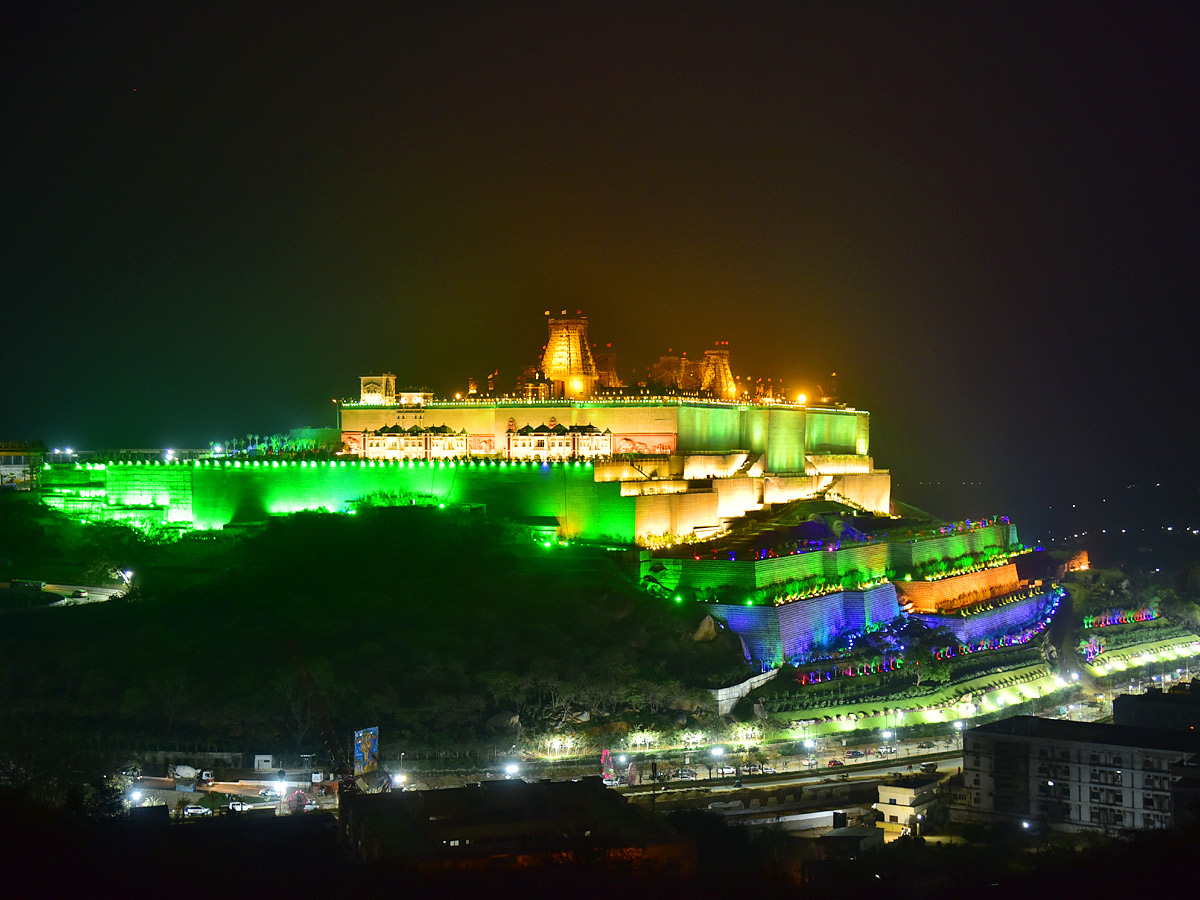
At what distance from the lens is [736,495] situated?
5141 centimetres

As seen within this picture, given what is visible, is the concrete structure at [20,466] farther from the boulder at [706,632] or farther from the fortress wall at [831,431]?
the fortress wall at [831,431]

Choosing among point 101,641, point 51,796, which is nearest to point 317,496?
point 101,641

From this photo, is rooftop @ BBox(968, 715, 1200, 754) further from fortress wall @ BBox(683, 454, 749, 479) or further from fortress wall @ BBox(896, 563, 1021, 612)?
fortress wall @ BBox(683, 454, 749, 479)

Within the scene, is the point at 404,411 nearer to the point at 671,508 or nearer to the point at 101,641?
the point at 671,508

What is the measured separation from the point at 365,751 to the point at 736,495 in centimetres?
2350

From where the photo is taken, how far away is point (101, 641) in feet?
113

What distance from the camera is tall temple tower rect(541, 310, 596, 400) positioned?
178ft

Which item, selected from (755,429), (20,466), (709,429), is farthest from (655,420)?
(20,466)

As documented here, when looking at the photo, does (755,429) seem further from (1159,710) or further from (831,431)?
(1159,710)

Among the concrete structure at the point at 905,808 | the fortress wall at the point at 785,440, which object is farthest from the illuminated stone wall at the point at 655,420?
the concrete structure at the point at 905,808

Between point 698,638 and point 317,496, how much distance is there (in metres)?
15.4

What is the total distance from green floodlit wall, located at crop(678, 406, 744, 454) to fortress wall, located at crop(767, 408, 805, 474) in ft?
3.41

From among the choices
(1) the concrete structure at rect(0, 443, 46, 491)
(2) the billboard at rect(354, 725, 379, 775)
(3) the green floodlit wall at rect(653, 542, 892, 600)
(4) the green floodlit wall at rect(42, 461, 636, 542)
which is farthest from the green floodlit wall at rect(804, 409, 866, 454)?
(2) the billboard at rect(354, 725, 379, 775)

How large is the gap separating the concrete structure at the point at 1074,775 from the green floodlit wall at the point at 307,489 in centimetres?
1601
